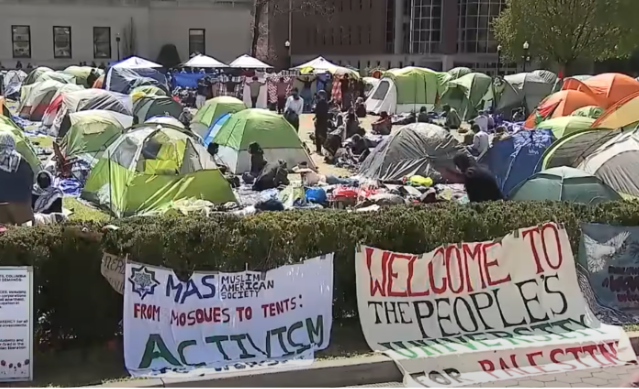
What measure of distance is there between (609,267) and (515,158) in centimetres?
746

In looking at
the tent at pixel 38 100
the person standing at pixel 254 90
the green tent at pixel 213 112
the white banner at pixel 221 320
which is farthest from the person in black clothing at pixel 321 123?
the white banner at pixel 221 320

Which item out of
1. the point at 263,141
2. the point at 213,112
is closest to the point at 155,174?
the point at 263,141

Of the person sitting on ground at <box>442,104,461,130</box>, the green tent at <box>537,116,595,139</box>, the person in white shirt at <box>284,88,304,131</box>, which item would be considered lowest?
the person sitting on ground at <box>442,104,461,130</box>

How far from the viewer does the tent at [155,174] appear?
12391 millimetres

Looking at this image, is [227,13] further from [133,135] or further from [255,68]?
[133,135]

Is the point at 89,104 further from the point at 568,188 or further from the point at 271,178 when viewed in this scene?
the point at 568,188

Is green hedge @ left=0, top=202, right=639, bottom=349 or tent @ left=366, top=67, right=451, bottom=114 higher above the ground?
green hedge @ left=0, top=202, right=639, bottom=349

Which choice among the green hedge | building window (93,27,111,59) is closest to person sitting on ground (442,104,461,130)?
the green hedge

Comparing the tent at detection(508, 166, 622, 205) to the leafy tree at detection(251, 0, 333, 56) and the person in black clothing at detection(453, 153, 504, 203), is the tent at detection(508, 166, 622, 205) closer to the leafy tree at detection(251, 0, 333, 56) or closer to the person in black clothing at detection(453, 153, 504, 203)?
the person in black clothing at detection(453, 153, 504, 203)

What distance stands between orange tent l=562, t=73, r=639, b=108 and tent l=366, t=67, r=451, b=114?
6416mm

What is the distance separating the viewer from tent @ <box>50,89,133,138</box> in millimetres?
22031

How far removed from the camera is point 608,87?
2558 cm

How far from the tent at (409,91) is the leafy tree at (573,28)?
13647 millimetres

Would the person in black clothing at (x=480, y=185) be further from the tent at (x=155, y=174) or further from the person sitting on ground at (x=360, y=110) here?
the person sitting on ground at (x=360, y=110)
